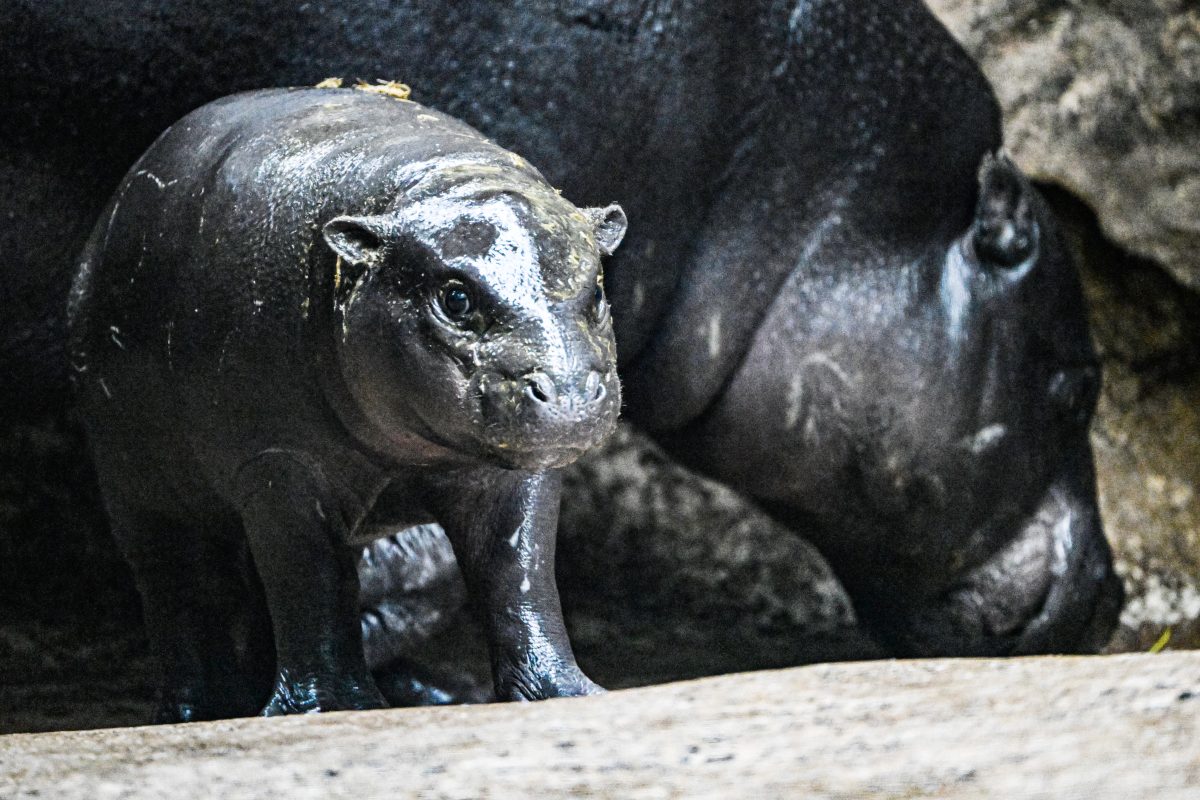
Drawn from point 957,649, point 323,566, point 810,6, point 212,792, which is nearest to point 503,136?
point 810,6

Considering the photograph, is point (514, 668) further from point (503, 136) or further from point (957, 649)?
point (957, 649)

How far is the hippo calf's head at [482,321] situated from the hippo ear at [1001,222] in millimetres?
1444

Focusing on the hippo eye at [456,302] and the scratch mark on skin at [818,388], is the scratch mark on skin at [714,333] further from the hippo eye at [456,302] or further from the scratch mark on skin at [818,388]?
the hippo eye at [456,302]

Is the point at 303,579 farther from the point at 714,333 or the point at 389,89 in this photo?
the point at 714,333

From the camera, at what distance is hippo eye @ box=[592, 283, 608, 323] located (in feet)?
6.97

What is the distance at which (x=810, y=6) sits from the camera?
3.40m

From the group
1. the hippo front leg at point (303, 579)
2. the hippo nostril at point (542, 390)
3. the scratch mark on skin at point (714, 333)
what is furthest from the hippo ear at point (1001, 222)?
the hippo nostril at point (542, 390)

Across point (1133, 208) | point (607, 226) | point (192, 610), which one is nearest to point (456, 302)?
point (607, 226)

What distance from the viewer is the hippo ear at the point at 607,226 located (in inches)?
89.2

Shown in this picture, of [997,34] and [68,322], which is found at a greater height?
[68,322]

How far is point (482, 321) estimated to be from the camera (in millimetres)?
2078

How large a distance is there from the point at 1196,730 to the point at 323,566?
1150mm

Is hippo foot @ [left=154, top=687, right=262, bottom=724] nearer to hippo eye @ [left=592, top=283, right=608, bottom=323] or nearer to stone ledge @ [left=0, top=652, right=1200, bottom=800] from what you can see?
stone ledge @ [left=0, top=652, right=1200, bottom=800]

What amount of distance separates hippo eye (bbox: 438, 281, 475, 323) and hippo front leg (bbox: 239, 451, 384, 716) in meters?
0.34
